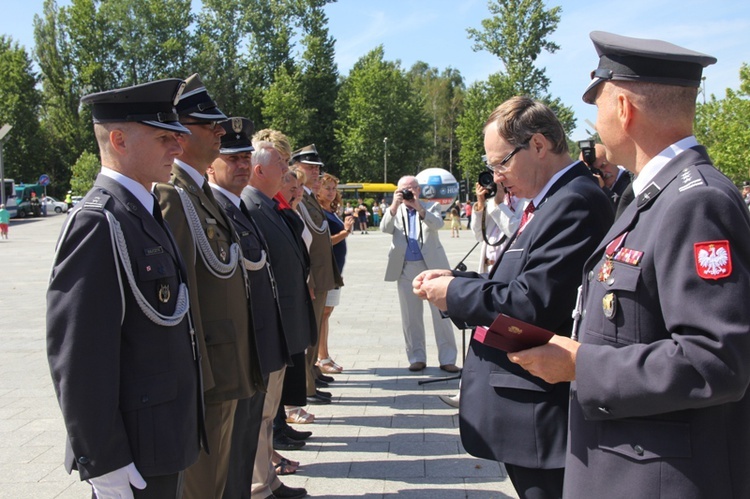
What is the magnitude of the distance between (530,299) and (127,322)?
1.53 m

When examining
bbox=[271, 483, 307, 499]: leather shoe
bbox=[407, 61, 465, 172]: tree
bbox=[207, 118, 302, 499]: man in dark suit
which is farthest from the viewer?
bbox=[407, 61, 465, 172]: tree

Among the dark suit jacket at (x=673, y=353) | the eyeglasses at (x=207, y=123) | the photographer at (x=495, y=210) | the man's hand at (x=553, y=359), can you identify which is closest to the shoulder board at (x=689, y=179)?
the dark suit jacket at (x=673, y=353)

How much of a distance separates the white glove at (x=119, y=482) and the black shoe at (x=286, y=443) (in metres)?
2.96

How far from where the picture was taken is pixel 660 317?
1.73 metres

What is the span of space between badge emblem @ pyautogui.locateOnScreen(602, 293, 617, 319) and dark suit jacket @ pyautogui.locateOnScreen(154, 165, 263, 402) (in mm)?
1852

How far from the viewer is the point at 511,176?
2910 millimetres

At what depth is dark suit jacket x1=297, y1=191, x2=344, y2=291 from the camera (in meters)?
6.74

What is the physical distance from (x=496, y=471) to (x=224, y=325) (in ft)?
8.16

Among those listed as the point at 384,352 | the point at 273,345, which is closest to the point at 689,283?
the point at 273,345

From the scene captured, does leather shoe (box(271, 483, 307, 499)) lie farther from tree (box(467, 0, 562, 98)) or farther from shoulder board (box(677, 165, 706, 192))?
tree (box(467, 0, 562, 98))

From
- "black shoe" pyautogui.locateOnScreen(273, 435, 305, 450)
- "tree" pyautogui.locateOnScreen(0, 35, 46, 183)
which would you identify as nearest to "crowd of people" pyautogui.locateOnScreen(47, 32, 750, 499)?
"black shoe" pyautogui.locateOnScreen(273, 435, 305, 450)

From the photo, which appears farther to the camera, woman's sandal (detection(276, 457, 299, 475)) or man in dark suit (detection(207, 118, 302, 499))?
woman's sandal (detection(276, 457, 299, 475))

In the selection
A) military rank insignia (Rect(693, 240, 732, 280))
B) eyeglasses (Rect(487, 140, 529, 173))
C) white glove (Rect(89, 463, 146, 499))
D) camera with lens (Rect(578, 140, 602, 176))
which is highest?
camera with lens (Rect(578, 140, 602, 176))

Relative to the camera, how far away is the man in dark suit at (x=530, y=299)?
8.34ft
